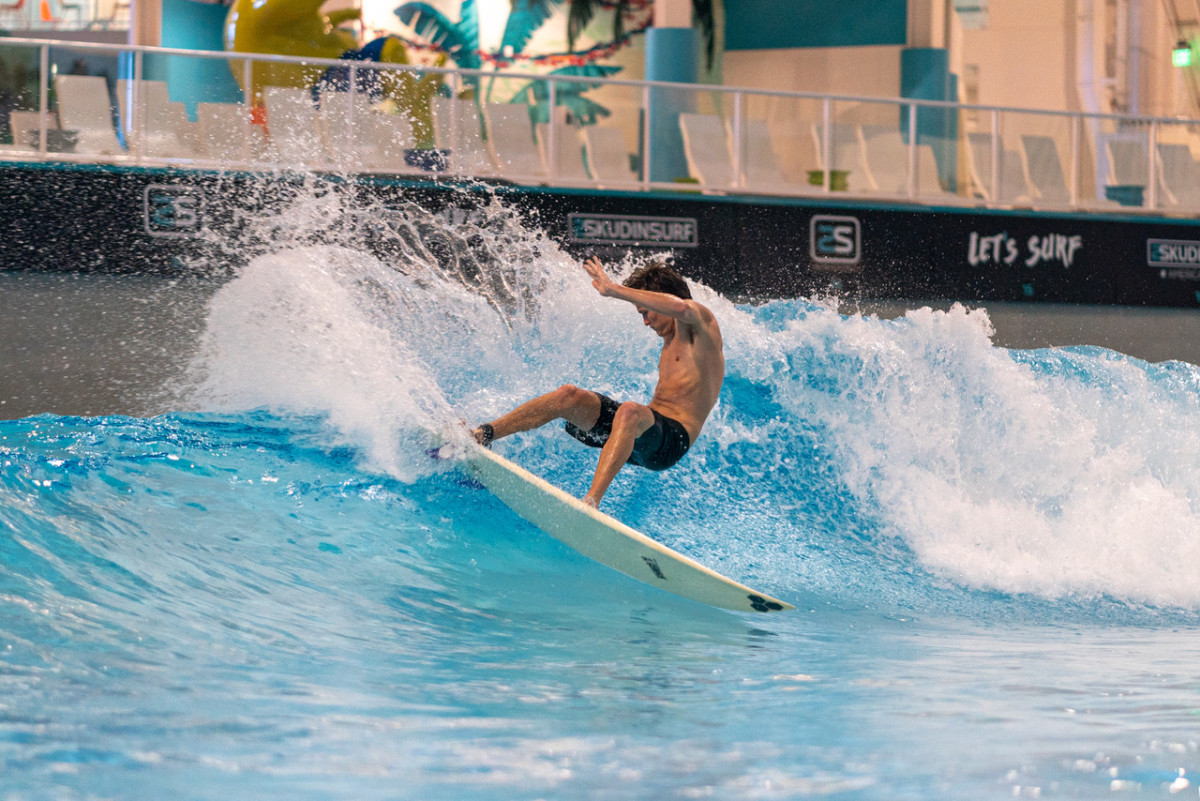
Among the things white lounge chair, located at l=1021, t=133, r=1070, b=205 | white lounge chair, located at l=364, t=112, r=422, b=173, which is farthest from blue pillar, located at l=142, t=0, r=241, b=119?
white lounge chair, located at l=1021, t=133, r=1070, b=205

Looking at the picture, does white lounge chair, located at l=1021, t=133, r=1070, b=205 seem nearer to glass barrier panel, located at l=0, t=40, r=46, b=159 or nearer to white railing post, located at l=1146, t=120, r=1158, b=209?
white railing post, located at l=1146, t=120, r=1158, b=209

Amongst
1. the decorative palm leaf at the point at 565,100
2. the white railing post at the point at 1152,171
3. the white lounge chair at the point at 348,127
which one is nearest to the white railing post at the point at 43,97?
the white lounge chair at the point at 348,127

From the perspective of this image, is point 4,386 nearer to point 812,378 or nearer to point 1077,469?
point 812,378

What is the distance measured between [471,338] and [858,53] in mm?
11939

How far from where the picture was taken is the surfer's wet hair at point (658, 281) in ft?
16.1

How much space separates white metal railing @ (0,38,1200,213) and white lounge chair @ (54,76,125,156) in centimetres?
19

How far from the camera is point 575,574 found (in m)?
4.75

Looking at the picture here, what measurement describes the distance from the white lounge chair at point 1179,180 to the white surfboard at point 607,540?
9099 millimetres

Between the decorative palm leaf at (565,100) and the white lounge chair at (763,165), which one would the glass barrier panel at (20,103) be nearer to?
the decorative palm leaf at (565,100)

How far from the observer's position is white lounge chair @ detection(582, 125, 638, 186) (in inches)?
391

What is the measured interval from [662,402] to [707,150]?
19.0ft

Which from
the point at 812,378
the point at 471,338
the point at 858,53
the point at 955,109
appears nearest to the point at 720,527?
the point at 812,378

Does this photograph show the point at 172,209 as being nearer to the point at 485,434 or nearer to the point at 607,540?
the point at 485,434

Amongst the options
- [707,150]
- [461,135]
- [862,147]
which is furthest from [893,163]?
[461,135]
